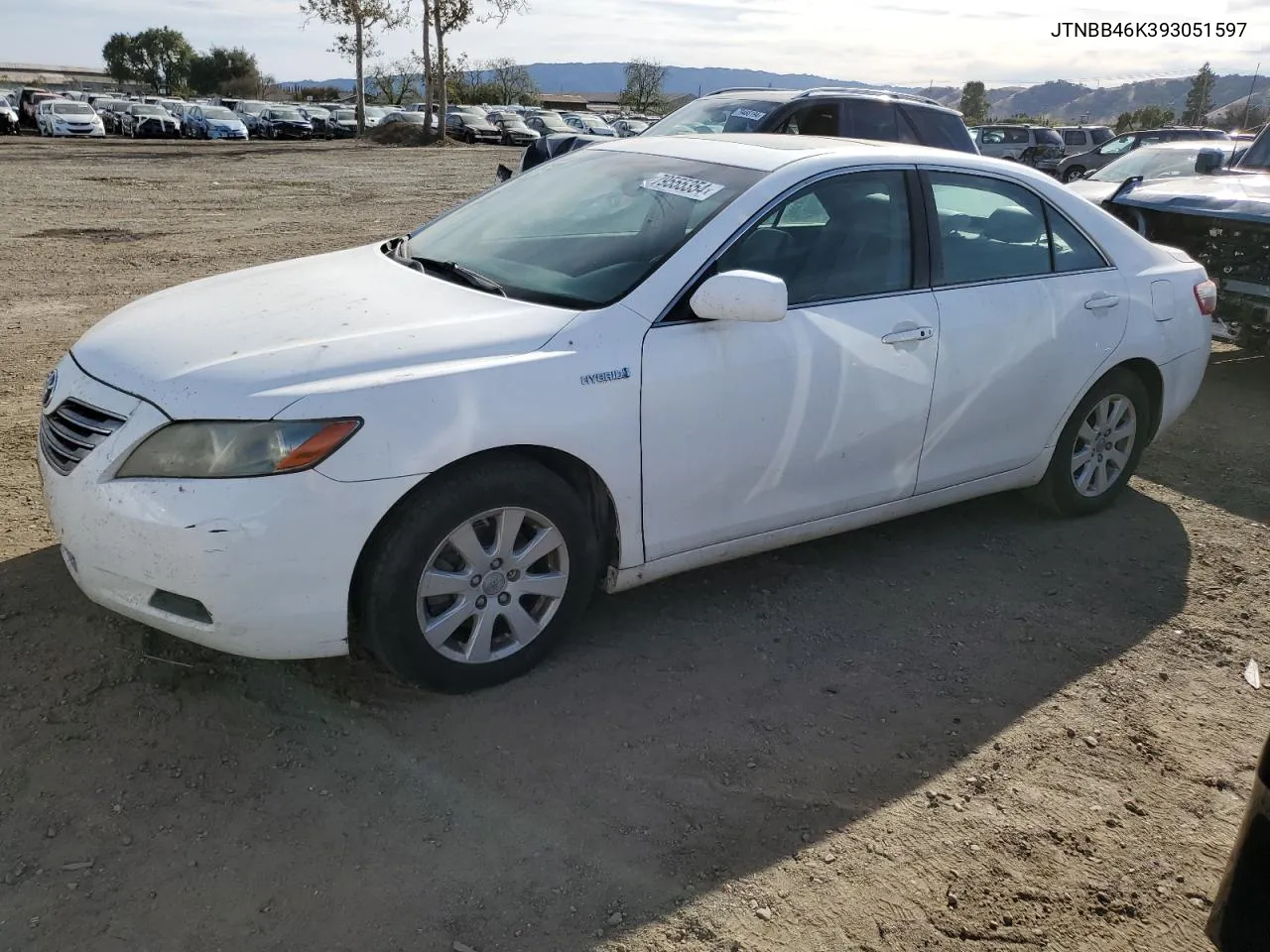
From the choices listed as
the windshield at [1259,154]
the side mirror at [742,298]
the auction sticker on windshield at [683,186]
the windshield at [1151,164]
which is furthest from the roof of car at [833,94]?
the side mirror at [742,298]

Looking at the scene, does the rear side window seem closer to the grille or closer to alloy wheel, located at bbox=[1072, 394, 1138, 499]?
alloy wheel, located at bbox=[1072, 394, 1138, 499]

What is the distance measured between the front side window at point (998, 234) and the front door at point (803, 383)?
0.20 metres

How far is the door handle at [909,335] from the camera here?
385 centimetres

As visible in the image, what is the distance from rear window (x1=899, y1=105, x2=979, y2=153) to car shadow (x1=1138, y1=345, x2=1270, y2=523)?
A: 3232 millimetres

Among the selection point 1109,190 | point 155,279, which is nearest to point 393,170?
point 155,279

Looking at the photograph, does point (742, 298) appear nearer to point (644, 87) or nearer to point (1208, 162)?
point (1208, 162)

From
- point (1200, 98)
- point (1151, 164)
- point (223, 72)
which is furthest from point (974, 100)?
point (1151, 164)

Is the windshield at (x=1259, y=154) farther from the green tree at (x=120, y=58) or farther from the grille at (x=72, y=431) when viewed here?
the green tree at (x=120, y=58)

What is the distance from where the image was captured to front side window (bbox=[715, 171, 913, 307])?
A: 12.0 feet

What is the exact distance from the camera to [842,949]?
8.09 ft

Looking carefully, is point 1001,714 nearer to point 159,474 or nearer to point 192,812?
point 192,812

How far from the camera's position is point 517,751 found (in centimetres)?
308

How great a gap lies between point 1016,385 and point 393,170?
21.7m

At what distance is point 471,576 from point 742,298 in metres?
1.18
